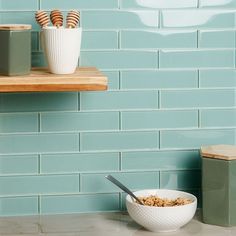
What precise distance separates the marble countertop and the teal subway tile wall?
0.04 m

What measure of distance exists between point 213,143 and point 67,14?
58 cm

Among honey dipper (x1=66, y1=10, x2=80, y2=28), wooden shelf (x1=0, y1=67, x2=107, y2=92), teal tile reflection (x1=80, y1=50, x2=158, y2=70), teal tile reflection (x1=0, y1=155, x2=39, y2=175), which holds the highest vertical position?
honey dipper (x1=66, y1=10, x2=80, y2=28)

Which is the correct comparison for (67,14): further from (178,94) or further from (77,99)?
(178,94)

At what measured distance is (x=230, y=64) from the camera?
2.15 meters

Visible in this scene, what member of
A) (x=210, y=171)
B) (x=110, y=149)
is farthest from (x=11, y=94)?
(x=210, y=171)

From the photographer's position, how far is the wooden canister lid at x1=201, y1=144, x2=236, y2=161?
1991 millimetres

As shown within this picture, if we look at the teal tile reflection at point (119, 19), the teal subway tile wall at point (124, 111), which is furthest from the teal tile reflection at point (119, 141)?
the teal tile reflection at point (119, 19)

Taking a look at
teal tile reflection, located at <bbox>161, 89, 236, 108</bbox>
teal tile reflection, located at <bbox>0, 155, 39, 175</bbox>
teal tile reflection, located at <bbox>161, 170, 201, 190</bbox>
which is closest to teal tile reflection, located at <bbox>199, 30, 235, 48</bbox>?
teal tile reflection, located at <bbox>161, 89, 236, 108</bbox>

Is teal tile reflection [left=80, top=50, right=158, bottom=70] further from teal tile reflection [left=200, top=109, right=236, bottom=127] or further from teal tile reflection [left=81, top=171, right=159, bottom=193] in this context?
teal tile reflection [left=81, top=171, right=159, bottom=193]

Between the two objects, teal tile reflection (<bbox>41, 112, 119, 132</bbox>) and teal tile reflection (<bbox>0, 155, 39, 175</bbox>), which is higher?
teal tile reflection (<bbox>41, 112, 119, 132</bbox>)

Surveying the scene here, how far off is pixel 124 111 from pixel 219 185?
0.36 m

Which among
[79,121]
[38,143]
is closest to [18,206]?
[38,143]

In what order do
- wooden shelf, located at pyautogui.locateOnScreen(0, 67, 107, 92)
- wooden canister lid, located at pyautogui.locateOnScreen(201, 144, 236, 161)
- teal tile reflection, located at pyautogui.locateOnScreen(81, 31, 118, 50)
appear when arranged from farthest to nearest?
teal tile reflection, located at pyautogui.locateOnScreen(81, 31, 118, 50) → wooden canister lid, located at pyautogui.locateOnScreen(201, 144, 236, 161) → wooden shelf, located at pyautogui.locateOnScreen(0, 67, 107, 92)

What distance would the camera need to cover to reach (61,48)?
192 cm
